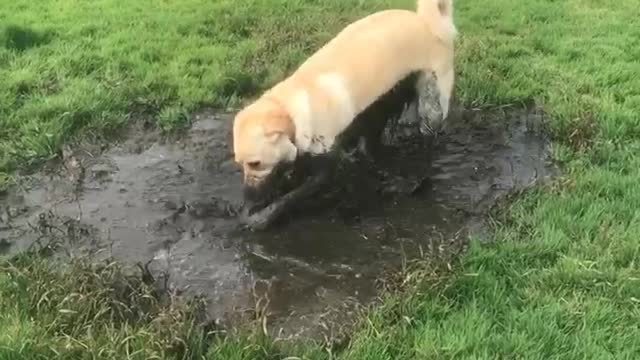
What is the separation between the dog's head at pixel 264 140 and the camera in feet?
14.5

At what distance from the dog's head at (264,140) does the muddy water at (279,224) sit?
46cm

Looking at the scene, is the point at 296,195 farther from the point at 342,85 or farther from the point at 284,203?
the point at 342,85

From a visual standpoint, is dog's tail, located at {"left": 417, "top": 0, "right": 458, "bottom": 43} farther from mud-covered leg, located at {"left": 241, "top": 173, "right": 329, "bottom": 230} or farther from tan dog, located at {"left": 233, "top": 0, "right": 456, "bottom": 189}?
mud-covered leg, located at {"left": 241, "top": 173, "right": 329, "bottom": 230}

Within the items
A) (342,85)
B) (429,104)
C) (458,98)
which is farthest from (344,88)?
(458,98)

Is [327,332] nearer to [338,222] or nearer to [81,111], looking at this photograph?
[338,222]

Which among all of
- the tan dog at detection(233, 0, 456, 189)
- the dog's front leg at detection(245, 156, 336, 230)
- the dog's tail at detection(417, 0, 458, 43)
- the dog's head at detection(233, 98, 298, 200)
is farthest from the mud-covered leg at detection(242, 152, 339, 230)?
the dog's tail at detection(417, 0, 458, 43)

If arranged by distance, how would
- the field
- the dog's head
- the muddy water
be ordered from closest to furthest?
the field
the muddy water
the dog's head

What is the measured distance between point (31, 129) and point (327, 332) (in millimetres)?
3018

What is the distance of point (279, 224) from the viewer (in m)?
4.90

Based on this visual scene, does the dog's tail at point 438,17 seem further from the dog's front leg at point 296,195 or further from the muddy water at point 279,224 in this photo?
the dog's front leg at point 296,195

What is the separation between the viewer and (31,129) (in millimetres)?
5781

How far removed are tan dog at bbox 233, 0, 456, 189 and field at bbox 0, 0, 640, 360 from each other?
94cm

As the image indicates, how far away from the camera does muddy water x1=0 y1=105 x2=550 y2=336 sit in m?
4.25

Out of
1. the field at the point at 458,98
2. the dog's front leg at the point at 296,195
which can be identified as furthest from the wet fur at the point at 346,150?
the field at the point at 458,98
